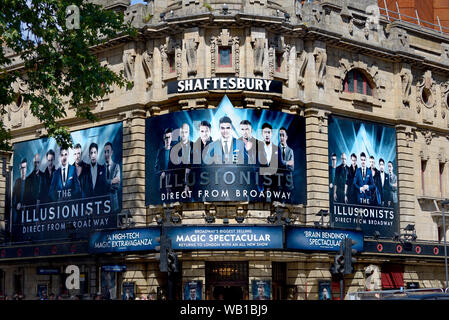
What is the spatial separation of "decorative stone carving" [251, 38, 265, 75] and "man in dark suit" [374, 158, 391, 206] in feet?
36.4

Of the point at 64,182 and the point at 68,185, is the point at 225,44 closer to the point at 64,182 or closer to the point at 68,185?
the point at 68,185

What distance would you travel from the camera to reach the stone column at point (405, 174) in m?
47.3

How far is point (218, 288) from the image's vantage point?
4000 cm

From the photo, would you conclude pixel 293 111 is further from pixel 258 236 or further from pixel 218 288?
pixel 218 288

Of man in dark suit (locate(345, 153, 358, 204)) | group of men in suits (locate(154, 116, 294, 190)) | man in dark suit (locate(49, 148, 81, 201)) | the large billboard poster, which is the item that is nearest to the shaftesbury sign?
group of men in suits (locate(154, 116, 294, 190))

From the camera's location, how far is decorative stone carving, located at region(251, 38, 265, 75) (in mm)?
40594

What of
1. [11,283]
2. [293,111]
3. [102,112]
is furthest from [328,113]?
[11,283]

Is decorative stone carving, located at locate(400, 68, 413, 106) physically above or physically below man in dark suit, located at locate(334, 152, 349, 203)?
above

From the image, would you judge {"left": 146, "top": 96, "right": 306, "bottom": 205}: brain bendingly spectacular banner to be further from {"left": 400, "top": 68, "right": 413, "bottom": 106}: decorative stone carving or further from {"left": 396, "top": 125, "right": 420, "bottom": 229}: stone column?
{"left": 400, "top": 68, "right": 413, "bottom": 106}: decorative stone carving

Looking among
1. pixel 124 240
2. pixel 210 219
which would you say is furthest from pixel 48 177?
pixel 210 219

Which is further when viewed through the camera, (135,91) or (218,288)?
(135,91)

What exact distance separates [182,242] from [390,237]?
1494 cm

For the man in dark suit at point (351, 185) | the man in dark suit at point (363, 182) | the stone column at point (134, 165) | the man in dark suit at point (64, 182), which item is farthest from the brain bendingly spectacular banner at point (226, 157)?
the man in dark suit at point (64, 182)

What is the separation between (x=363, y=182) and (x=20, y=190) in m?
23.1
